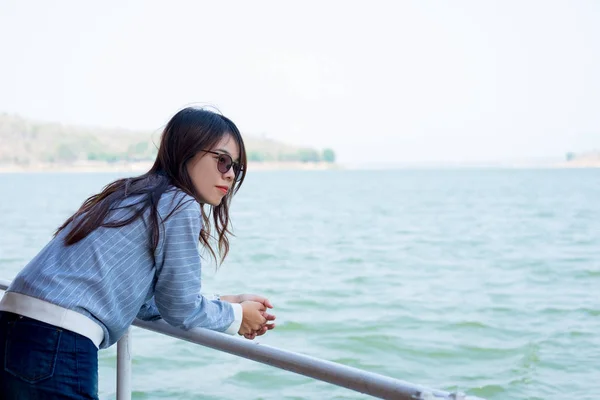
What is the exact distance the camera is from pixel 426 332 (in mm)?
10328

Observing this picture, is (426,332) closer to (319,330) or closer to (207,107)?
(319,330)

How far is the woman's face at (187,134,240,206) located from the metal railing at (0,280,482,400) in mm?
286

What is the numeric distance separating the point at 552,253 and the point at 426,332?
978 cm

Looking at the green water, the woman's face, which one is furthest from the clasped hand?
the green water

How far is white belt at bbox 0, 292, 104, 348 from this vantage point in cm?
143

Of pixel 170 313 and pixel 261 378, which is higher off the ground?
pixel 170 313

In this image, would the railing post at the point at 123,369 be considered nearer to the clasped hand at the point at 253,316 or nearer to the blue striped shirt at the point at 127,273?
the blue striped shirt at the point at 127,273

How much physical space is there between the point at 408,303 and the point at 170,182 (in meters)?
11.3

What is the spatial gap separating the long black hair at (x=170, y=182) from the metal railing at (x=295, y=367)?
0.19 metres

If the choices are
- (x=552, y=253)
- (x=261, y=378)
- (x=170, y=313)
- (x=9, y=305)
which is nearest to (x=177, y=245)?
(x=170, y=313)

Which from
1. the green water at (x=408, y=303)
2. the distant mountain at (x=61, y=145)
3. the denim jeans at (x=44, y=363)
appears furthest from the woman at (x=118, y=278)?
the distant mountain at (x=61, y=145)

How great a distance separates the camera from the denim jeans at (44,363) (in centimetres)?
141

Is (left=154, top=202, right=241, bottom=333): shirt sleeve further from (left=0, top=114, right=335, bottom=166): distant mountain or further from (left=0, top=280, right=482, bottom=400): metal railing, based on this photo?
(left=0, top=114, right=335, bottom=166): distant mountain

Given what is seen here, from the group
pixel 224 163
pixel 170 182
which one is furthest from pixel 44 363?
pixel 224 163
